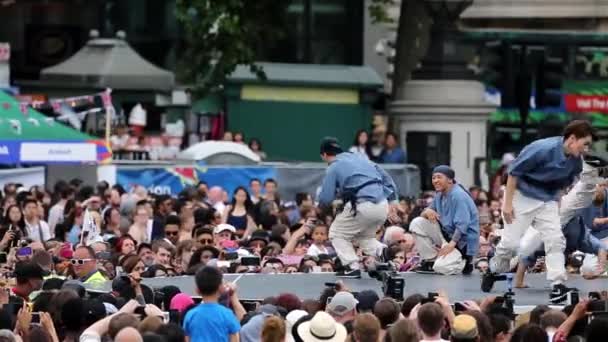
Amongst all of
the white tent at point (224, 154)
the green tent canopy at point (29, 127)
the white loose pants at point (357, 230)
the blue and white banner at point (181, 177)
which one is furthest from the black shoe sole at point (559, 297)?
the white tent at point (224, 154)

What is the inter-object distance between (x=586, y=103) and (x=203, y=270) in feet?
86.7

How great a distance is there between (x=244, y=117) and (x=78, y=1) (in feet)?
20.1

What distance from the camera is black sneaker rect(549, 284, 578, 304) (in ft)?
64.6

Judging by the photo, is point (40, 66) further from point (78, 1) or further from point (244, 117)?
point (244, 117)

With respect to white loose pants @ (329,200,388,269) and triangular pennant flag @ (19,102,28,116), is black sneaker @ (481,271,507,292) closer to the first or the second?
white loose pants @ (329,200,388,269)

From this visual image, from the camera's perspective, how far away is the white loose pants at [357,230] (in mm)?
22203

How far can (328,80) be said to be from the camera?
45031 millimetres

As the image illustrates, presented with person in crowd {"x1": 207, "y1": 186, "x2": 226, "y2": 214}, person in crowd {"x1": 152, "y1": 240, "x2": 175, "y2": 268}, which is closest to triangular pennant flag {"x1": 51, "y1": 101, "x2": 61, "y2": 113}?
person in crowd {"x1": 207, "y1": 186, "x2": 226, "y2": 214}

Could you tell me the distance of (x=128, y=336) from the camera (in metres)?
15.0

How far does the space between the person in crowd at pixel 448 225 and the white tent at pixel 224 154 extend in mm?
13014

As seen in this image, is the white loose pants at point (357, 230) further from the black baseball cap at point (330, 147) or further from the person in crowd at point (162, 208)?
the person in crowd at point (162, 208)

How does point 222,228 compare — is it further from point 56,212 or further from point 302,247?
point 56,212

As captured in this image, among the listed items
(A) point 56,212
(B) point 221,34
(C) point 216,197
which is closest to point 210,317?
(A) point 56,212

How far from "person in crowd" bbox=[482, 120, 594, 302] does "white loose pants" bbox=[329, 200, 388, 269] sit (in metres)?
1.91
